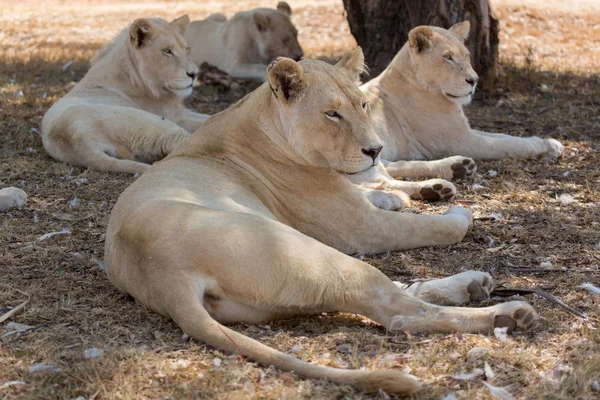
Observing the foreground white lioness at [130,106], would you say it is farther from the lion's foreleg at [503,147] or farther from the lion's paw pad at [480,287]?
the lion's paw pad at [480,287]

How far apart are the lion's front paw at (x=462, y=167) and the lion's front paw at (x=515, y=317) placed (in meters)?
3.03

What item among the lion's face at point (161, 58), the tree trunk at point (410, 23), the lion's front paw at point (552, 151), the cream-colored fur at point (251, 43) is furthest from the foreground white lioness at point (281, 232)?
the cream-colored fur at point (251, 43)

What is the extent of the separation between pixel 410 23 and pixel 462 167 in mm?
2996

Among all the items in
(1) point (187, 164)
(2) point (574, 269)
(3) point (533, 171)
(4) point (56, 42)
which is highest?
(1) point (187, 164)

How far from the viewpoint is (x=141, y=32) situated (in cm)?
807

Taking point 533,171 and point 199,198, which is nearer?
point 199,198

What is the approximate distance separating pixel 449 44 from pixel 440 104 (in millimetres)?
528

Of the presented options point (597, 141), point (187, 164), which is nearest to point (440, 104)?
point (597, 141)

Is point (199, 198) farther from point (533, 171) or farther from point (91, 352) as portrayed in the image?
point (533, 171)

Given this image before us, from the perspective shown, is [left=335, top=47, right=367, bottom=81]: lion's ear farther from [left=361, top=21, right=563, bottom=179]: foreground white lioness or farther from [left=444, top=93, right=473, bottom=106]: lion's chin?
[left=444, top=93, right=473, bottom=106]: lion's chin

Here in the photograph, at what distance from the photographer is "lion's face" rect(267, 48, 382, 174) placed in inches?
182

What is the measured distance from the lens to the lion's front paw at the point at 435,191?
602 cm

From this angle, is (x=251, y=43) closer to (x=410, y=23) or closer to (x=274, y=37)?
(x=274, y=37)

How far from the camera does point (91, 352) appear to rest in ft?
11.9
